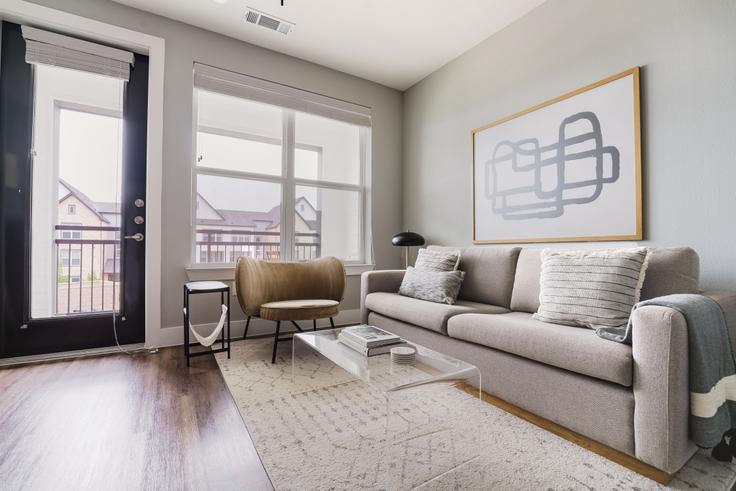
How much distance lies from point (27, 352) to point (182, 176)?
5.51 ft

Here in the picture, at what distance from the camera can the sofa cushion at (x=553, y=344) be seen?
1.37 meters

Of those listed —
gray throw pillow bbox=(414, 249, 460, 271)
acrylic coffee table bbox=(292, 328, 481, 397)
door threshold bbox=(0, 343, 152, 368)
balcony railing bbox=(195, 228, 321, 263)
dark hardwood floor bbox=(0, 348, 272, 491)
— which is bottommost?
dark hardwood floor bbox=(0, 348, 272, 491)

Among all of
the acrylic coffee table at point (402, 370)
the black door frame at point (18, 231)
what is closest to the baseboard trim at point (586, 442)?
the acrylic coffee table at point (402, 370)

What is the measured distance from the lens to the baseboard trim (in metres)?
1.28

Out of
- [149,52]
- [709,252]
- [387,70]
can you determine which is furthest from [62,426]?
[387,70]

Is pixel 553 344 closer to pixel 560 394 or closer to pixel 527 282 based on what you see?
pixel 560 394

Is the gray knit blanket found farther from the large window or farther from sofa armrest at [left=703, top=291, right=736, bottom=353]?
the large window

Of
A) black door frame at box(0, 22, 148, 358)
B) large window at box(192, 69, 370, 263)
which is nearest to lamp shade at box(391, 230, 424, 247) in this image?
large window at box(192, 69, 370, 263)

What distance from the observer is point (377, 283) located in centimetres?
307

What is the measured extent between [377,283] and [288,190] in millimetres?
1365

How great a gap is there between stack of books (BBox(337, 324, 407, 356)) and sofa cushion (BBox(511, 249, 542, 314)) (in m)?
1.04

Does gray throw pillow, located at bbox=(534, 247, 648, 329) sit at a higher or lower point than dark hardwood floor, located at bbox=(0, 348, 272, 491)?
higher

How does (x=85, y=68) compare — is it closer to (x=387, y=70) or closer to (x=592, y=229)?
(x=387, y=70)

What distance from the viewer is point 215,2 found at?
272 centimetres
